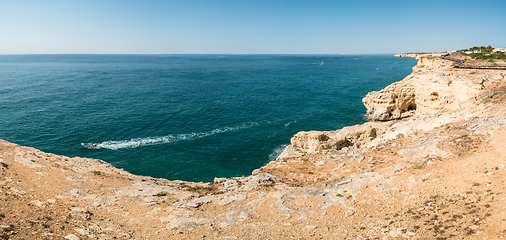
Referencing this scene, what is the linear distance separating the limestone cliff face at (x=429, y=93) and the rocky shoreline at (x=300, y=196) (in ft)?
37.0

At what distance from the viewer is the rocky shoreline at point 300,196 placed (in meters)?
11.7

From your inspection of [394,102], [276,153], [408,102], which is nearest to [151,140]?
[276,153]

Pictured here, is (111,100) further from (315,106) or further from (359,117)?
(359,117)

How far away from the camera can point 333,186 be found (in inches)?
688

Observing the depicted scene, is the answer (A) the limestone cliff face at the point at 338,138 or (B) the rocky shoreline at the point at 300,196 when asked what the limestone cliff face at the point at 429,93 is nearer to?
(A) the limestone cliff face at the point at 338,138

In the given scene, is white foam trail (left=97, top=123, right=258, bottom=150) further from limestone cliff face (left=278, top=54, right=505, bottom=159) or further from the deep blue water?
limestone cliff face (left=278, top=54, right=505, bottom=159)

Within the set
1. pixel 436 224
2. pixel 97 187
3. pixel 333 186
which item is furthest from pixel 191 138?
pixel 436 224

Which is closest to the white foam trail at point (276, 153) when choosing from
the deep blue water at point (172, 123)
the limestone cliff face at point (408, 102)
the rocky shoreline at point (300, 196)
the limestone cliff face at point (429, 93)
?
the deep blue water at point (172, 123)

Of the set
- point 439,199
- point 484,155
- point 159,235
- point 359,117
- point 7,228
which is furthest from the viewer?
point 359,117

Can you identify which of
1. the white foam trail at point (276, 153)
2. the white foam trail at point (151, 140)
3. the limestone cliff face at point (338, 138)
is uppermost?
the limestone cliff face at point (338, 138)

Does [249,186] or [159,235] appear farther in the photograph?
[249,186]

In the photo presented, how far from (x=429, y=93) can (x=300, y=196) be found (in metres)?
34.6

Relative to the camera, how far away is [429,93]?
38406mm

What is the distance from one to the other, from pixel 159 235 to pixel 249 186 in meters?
7.49
